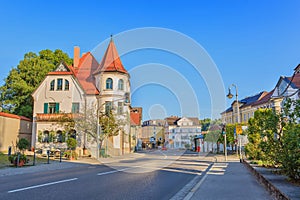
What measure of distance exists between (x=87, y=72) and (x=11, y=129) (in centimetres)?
1489

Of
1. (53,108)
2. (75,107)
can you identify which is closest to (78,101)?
(75,107)

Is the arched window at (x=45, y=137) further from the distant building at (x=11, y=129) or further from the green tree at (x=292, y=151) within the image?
the green tree at (x=292, y=151)

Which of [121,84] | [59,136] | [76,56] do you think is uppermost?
[76,56]

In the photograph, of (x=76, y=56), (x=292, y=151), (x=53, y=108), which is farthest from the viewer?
(x=76, y=56)

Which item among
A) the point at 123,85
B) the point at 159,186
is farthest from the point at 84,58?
the point at 159,186

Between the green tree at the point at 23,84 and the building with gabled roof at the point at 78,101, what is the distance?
529 centimetres

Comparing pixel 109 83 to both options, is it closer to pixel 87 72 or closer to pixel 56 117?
pixel 87 72

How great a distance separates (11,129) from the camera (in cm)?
3441

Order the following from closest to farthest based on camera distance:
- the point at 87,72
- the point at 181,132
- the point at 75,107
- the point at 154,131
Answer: the point at 75,107 → the point at 87,72 → the point at 181,132 → the point at 154,131

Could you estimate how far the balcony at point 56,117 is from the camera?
3566 centimetres

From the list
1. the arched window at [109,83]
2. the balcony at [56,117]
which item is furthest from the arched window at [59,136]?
the arched window at [109,83]

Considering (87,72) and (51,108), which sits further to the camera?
(87,72)

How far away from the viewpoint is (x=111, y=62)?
42.3 m

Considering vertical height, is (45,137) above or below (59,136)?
below
